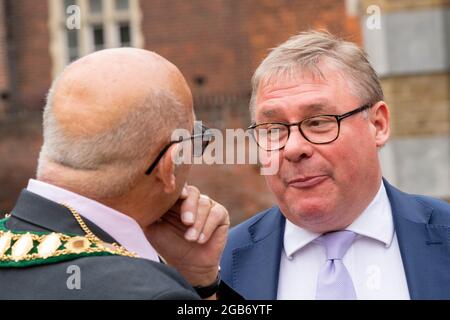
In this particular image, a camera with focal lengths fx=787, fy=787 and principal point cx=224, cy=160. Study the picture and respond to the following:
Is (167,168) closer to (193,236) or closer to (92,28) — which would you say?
(193,236)

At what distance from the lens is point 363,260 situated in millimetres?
2818

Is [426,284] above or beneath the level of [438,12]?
beneath

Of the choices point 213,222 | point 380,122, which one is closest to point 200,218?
point 213,222

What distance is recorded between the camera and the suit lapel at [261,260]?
2.87 m

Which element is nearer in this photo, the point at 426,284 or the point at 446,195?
the point at 426,284

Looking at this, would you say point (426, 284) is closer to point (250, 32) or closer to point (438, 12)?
point (438, 12)

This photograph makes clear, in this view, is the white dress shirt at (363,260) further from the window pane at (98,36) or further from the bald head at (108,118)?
the window pane at (98,36)

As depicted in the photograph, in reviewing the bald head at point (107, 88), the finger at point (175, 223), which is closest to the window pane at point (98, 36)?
the finger at point (175, 223)

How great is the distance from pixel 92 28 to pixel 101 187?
456 inches

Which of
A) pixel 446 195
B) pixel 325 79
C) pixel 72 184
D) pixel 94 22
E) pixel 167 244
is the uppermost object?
pixel 94 22

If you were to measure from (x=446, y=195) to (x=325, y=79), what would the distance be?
6.11 meters
